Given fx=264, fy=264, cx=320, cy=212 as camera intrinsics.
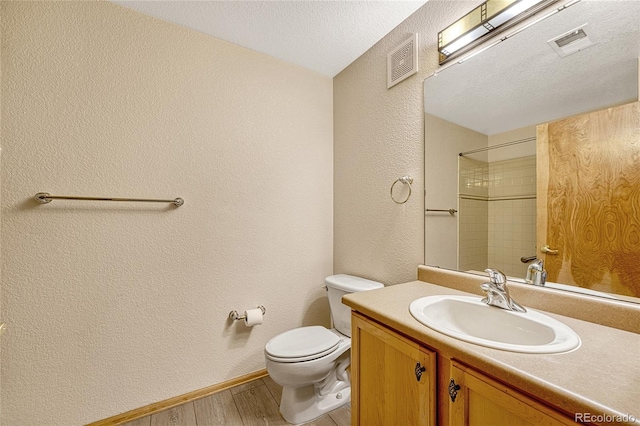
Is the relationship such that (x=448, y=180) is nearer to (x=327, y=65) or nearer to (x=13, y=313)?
(x=327, y=65)

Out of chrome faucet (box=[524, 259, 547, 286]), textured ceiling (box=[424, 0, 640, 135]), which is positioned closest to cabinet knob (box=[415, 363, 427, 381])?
chrome faucet (box=[524, 259, 547, 286])

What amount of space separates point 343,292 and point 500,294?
93cm

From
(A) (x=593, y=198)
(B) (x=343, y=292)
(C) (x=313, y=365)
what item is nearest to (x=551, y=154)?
(A) (x=593, y=198)

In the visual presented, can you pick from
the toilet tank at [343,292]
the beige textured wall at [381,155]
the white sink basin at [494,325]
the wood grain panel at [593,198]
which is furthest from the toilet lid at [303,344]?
the wood grain panel at [593,198]

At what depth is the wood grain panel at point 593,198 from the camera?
0.83 meters

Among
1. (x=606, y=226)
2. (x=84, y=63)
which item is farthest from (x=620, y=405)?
(x=84, y=63)

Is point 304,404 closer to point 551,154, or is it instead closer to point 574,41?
point 551,154

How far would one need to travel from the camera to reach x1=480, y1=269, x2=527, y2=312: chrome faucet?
951 millimetres

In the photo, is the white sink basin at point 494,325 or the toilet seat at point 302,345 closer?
the white sink basin at point 494,325

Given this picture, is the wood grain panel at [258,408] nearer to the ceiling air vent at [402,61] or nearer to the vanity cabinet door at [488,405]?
the vanity cabinet door at [488,405]

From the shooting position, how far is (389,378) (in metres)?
0.94

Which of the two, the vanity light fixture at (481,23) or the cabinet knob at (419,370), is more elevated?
the vanity light fixture at (481,23)

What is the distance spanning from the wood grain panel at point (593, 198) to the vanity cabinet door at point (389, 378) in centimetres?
64

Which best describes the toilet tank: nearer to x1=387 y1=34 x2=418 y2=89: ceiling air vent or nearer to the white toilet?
the white toilet
